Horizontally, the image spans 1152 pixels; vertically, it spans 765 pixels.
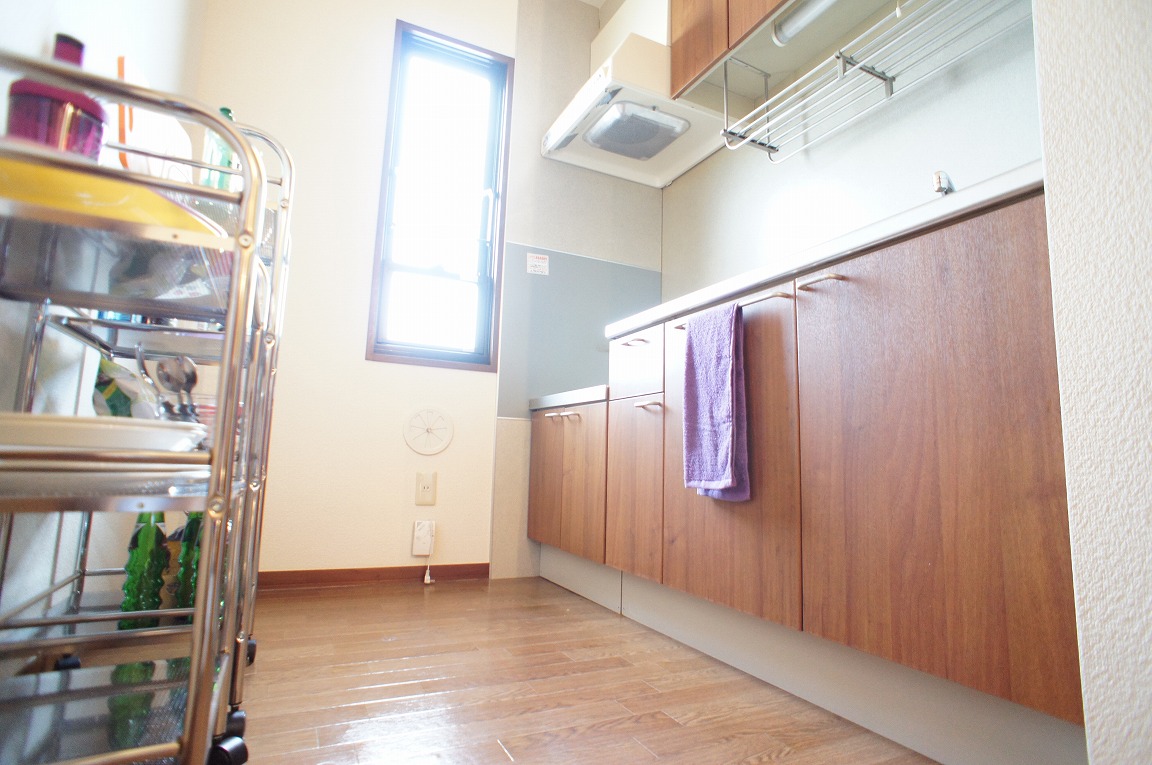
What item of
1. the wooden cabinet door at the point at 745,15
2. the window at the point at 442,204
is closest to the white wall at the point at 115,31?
the window at the point at 442,204

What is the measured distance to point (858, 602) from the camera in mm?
1107

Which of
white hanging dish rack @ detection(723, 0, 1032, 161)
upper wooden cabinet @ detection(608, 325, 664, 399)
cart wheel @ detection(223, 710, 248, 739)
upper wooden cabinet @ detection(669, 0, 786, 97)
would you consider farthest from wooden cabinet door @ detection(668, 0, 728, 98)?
cart wheel @ detection(223, 710, 248, 739)

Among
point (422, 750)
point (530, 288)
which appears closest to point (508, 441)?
point (530, 288)

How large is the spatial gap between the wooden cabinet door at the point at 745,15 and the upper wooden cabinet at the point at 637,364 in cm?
104

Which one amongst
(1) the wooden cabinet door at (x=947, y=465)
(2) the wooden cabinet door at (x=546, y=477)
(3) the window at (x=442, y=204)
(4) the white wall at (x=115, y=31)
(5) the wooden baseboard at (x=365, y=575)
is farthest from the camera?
(3) the window at (x=442, y=204)

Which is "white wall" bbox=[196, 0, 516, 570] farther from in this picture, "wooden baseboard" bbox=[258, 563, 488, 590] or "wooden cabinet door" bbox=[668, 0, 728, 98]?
"wooden cabinet door" bbox=[668, 0, 728, 98]

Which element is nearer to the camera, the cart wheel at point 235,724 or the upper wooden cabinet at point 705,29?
the cart wheel at point 235,724

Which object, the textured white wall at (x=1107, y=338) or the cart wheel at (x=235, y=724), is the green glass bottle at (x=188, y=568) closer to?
the cart wheel at (x=235, y=724)

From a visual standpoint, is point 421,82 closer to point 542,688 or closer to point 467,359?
point 467,359

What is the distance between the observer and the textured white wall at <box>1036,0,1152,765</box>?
23.0 inches

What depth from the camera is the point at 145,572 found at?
5.00 ft

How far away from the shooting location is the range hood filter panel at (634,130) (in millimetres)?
2488

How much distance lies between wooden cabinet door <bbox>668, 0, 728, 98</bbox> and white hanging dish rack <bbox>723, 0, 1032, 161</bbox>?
0.39ft

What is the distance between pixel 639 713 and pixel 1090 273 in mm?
1068
